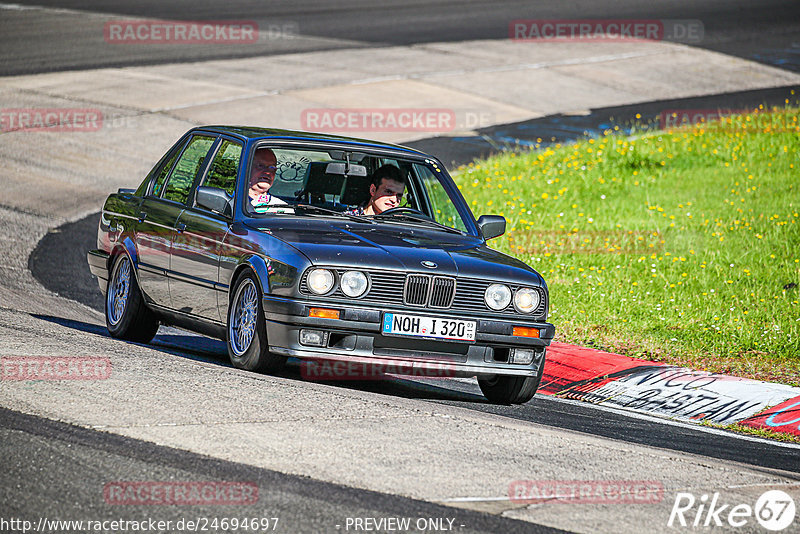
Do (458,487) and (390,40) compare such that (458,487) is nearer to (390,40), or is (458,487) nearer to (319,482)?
(319,482)

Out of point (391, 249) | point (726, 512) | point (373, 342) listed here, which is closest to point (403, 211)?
point (391, 249)

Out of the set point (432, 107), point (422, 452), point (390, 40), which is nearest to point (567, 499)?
point (422, 452)

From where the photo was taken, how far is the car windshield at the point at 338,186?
331 inches

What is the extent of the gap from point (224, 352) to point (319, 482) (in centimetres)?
462

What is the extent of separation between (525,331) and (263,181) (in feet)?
6.90

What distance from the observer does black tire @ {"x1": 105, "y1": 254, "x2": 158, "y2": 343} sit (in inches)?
360

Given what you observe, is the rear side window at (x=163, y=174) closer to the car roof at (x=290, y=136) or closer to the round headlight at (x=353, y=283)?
the car roof at (x=290, y=136)

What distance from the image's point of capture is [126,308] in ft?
30.4

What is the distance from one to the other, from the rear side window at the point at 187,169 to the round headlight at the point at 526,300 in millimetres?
2670

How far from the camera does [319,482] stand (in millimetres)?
5176
